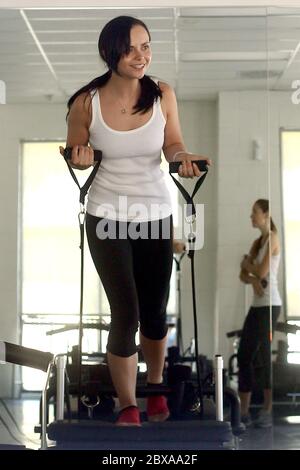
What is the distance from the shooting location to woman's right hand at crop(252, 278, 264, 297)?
4.11 meters

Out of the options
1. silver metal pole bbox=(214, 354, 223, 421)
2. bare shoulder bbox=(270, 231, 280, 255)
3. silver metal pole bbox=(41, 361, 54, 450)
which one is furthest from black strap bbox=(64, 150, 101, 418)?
bare shoulder bbox=(270, 231, 280, 255)

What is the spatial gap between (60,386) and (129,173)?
0.98 meters

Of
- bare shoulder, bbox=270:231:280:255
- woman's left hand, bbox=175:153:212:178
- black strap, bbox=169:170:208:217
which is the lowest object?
bare shoulder, bbox=270:231:280:255

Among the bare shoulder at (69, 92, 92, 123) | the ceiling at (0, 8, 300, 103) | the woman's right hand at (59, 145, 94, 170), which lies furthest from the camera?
the ceiling at (0, 8, 300, 103)

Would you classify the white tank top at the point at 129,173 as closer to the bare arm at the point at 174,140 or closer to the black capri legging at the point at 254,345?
the bare arm at the point at 174,140

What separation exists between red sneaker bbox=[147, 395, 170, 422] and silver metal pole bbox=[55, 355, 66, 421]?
39 centimetres

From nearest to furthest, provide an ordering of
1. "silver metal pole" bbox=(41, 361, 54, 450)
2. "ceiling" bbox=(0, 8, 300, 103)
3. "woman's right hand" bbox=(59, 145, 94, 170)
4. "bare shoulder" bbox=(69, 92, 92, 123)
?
"silver metal pole" bbox=(41, 361, 54, 450), "woman's right hand" bbox=(59, 145, 94, 170), "bare shoulder" bbox=(69, 92, 92, 123), "ceiling" bbox=(0, 8, 300, 103)

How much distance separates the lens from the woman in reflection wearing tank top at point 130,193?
3.85m

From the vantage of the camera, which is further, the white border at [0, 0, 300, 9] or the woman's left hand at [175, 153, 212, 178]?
the white border at [0, 0, 300, 9]

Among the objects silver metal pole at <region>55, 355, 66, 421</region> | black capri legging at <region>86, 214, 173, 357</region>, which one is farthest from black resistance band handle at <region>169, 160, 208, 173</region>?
silver metal pole at <region>55, 355, 66, 421</region>

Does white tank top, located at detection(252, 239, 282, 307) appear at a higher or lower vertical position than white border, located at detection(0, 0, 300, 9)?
lower

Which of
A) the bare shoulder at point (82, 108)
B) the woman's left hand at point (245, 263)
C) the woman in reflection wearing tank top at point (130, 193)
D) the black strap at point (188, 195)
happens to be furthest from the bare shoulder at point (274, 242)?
the bare shoulder at point (82, 108)

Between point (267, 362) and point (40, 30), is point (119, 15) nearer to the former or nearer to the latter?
point (40, 30)

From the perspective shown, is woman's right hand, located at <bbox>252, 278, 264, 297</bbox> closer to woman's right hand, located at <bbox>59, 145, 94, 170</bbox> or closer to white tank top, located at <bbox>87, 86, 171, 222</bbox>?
white tank top, located at <bbox>87, 86, 171, 222</bbox>
